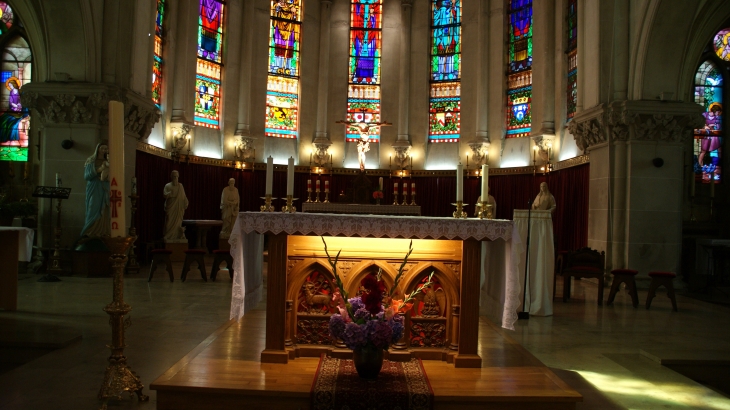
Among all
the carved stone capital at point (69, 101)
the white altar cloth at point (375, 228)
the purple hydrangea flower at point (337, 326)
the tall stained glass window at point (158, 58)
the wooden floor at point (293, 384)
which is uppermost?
the tall stained glass window at point (158, 58)

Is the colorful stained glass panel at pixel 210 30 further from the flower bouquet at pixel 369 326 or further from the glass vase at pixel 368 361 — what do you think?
the glass vase at pixel 368 361

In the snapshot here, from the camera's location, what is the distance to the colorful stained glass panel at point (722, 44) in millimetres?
15633

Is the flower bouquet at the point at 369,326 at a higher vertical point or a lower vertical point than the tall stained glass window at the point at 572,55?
lower

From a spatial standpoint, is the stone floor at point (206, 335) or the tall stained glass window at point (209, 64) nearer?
the stone floor at point (206, 335)

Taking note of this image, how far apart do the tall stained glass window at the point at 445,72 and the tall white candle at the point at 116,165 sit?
16148mm

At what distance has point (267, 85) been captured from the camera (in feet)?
63.3

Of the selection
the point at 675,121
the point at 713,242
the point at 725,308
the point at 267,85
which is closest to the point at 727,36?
the point at 675,121

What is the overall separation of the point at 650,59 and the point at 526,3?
7011mm

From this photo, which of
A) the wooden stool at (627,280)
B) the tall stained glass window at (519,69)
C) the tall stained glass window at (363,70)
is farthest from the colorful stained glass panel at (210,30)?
the wooden stool at (627,280)

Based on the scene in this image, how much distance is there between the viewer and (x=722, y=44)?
1568 centimetres

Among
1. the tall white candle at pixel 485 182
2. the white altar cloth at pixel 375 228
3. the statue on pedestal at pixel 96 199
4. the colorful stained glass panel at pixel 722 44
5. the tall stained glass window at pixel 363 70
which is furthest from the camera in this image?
the tall stained glass window at pixel 363 70

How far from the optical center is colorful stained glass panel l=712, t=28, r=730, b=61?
15.6 meters

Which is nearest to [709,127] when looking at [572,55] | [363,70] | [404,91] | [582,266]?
[572,55]

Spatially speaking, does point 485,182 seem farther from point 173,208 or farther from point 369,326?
point 173,208
